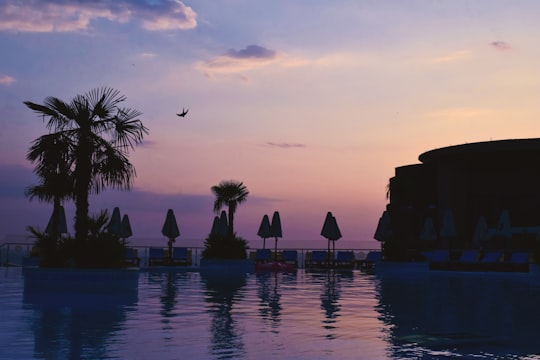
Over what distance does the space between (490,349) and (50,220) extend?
78.4ft

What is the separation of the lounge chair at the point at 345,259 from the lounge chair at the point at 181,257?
23.2ft

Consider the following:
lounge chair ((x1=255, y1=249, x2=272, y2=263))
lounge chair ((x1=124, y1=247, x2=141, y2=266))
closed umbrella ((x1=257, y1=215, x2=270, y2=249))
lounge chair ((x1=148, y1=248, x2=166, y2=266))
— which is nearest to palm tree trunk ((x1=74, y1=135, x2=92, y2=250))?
lounge chair ((x1=124, y1=247, x2=141, y2=266))

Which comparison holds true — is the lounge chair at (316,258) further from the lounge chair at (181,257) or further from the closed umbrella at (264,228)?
the lounge chair at (181,257)

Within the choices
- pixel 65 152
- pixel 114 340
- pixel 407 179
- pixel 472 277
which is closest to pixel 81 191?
pixel 65 152

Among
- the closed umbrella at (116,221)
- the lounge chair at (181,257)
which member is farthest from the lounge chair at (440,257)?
the closed umbrella at (116,221)

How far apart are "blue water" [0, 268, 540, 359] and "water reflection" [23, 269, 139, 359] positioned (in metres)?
0.02

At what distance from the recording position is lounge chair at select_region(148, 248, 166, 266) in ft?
104

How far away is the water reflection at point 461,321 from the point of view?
26.8 ft

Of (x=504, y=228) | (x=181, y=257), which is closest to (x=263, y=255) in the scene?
(x=181, y=257)

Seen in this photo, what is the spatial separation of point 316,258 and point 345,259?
55.0 inches

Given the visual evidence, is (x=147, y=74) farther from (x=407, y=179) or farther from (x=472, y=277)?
(x=407, y=179)

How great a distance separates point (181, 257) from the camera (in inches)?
1277

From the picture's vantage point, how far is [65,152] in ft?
57.0

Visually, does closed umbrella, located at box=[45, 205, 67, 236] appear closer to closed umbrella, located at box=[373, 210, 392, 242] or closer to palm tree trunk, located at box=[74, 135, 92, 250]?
palm tree trunk, located at box=[74, 135, 92, 250]
